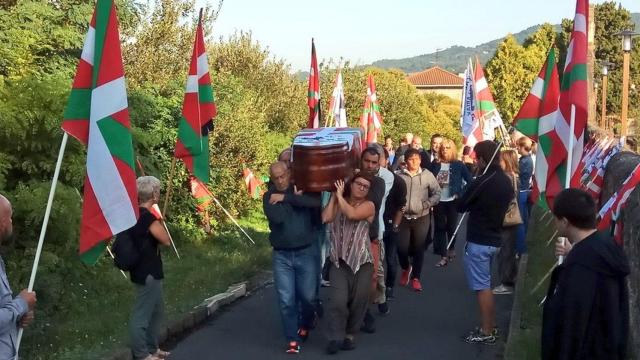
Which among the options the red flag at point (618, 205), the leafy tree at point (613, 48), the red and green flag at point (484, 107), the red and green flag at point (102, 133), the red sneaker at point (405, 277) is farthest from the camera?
the leafy tree at point (613, 48)

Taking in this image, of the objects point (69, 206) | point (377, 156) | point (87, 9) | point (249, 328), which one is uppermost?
point (87, 9)

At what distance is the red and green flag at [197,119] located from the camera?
9.84 metres

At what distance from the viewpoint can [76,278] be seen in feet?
34.5

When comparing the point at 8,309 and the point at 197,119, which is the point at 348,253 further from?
the point at 8,309

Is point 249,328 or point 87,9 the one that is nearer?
point 249,328

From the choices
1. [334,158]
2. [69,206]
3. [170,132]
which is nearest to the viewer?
[334,158]

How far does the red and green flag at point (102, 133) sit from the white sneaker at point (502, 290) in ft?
21.3

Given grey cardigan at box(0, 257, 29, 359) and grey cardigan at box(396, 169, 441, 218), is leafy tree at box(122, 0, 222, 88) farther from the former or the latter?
→ grey cardigan at box(0, 257, 29, 359)

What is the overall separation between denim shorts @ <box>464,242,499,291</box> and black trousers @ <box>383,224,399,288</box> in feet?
6.98

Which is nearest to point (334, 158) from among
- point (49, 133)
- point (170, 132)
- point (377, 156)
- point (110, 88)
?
point (377, 156)

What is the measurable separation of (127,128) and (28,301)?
1.74 m

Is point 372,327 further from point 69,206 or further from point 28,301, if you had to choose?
point 28,301

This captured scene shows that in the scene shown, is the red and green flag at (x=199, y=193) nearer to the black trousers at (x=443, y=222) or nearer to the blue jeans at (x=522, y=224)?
the black trousers at (x=443, y=222)

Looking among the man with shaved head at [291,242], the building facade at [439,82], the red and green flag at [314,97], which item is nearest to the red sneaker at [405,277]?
the red and green flag at [314,97]
